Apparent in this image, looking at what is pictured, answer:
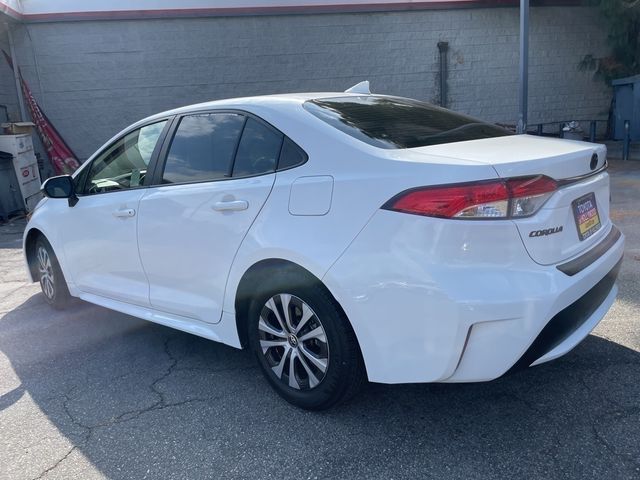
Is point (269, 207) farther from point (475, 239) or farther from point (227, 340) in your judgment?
point (475, 239)

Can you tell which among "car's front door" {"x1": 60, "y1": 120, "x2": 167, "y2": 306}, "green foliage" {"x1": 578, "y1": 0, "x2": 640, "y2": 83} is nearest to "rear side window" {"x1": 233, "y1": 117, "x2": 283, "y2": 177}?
"car's front door" {"x1": 60, "y1": 120, "x2": 167, "y2": 306}

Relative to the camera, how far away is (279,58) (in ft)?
44.3

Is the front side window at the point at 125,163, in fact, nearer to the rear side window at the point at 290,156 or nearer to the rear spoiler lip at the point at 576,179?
the rear side window at the point at 290,156

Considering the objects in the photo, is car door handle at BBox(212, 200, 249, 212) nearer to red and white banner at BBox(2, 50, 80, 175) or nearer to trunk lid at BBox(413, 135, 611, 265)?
trunk lid at BBox(413, 135, 611, 265)

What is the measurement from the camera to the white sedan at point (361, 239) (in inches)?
93.5

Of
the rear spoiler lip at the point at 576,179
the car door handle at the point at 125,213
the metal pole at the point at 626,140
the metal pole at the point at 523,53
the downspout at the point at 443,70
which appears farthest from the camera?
the downspout at the point at 443,70

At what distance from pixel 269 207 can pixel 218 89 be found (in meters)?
11.3

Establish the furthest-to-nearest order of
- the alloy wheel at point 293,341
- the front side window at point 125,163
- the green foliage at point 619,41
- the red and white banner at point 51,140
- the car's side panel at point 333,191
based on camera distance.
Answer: the green foliage at point 619,41
the red and white banner at point 51,140
the front side window at point 125,163
the alloy wheel at point 293,341
the car's side panel at point 333,191

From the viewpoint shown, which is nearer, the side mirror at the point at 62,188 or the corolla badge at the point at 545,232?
the corolla badge at the point at 545,232

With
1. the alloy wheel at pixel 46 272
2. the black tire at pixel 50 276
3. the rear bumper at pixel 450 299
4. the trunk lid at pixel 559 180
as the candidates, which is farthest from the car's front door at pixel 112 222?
the trunk lid at pixel 559 180

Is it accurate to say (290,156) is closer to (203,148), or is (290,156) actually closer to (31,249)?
(203,148)

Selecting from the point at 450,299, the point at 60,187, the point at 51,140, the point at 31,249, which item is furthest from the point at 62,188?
the point at 51,140

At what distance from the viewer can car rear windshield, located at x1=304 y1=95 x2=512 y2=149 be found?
9.55 feet

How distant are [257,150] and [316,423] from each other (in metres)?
1.49
